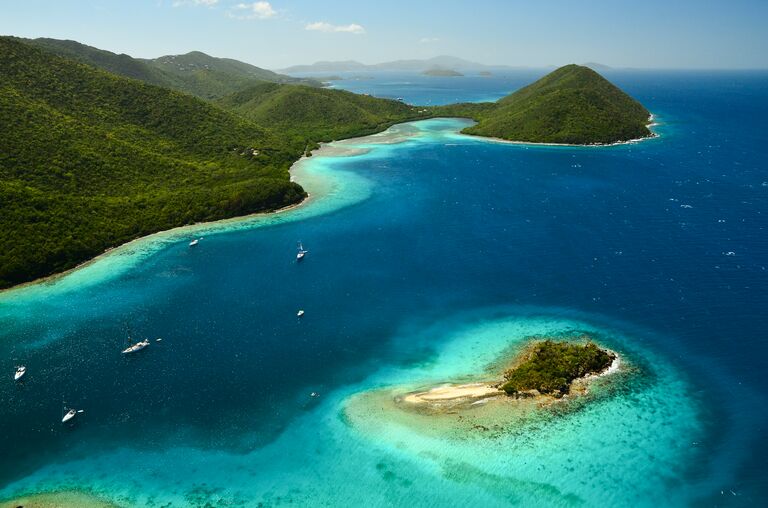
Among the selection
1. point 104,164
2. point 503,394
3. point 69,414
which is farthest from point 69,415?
point 104,164

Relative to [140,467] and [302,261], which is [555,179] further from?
[140,467]

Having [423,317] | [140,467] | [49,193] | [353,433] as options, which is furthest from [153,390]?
[49,193]

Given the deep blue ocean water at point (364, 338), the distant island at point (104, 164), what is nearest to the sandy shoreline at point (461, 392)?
the deep blue ocean water at point (364, 338)

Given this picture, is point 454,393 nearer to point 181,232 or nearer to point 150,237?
point 181,232

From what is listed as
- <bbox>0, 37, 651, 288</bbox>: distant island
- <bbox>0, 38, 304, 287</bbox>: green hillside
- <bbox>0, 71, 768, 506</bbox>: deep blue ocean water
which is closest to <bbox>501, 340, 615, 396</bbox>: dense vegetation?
<bbox>0, 71, 768, 506</bbox>: deep blue ocean water

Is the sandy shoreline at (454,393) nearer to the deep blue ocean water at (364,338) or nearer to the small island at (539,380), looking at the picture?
the small island at (539,380)
